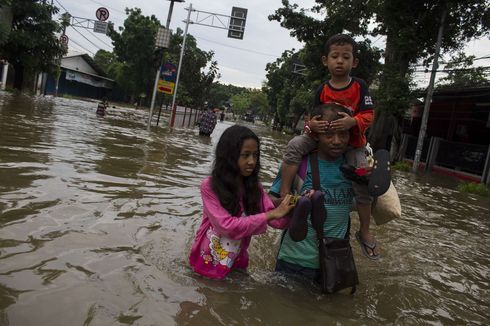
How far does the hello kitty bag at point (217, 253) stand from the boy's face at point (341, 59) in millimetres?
1367

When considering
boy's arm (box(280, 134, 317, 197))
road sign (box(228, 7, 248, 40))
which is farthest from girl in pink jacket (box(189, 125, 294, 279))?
road sign (box(228, 7, 248, 40))

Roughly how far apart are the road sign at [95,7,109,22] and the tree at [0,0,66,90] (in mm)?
5293

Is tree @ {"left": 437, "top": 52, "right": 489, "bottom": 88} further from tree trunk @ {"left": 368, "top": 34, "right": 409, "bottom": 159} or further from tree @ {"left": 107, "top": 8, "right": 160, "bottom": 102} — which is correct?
tree @ {"left": 107, "top": 8, "right": 160, "bottom": 102}

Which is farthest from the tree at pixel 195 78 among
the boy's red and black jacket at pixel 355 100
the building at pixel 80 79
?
the boy's red and black jacket at pixel 355 100

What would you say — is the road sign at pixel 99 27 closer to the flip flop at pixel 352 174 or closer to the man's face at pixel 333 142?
the man's face at pixel 333 142

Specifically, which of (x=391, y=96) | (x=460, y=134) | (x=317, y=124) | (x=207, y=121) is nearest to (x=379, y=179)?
(x=317, y=124)

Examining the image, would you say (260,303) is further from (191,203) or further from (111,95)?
(111,95)

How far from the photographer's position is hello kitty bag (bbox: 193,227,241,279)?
302 centimetres

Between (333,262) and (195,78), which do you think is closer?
(333,262)

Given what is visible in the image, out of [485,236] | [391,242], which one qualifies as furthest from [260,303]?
[485,236]

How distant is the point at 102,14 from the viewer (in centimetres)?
3064

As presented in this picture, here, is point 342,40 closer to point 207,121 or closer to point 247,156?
point 247,156

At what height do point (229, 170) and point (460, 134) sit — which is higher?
point (460, 134)

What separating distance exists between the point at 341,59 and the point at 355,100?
315mm
